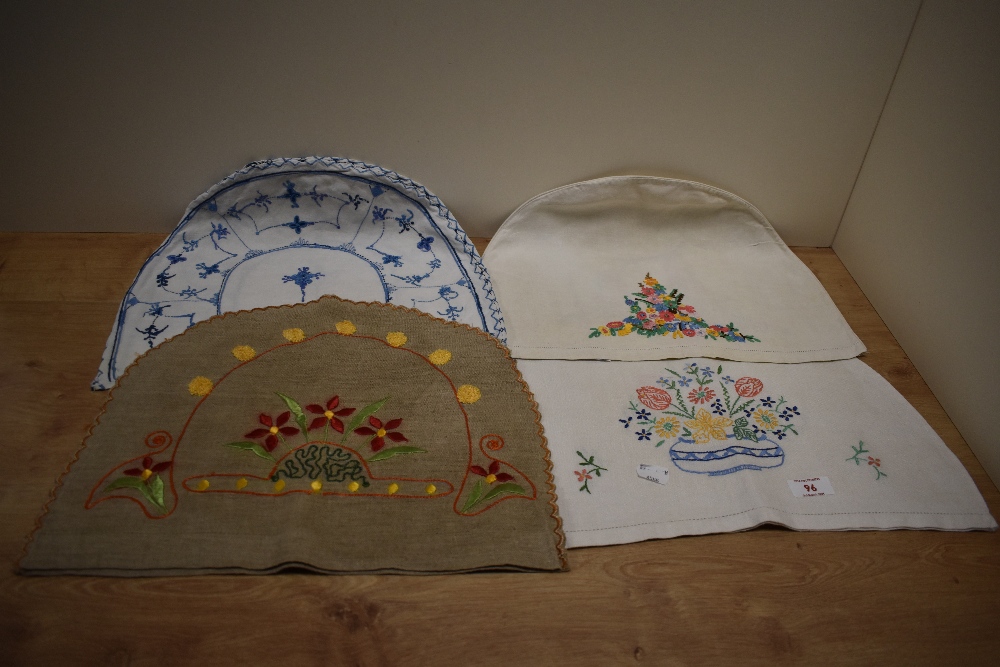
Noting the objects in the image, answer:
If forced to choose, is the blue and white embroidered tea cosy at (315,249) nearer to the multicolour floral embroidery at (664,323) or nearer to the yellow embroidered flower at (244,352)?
the yellow embroidered flower at (244,352)

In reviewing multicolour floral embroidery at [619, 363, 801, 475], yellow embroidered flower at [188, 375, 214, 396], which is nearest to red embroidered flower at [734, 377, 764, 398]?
multicolour floral embroidery at [619, 363, 801, 475]

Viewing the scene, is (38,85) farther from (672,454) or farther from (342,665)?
(672,454)

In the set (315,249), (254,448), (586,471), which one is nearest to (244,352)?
(254,448)

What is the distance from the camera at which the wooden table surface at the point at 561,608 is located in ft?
3.11

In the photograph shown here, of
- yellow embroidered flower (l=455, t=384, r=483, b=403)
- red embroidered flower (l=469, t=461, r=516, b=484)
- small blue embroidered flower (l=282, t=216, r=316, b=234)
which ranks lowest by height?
red embroidered flower (l=469, t=461, r=516, b=484)

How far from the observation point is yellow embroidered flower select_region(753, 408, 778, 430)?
1277 mm

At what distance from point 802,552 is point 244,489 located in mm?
835

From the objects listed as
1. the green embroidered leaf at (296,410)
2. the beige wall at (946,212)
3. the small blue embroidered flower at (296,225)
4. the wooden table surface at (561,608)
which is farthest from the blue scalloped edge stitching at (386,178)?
the beige wall at (946,212)

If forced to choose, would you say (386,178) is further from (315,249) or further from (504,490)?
(504,490)

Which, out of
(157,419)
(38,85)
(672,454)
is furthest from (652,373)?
(38,85)

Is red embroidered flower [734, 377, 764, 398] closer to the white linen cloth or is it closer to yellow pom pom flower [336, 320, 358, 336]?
the white linen cloth

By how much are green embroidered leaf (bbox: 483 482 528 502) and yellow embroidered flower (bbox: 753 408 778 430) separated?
1.49 feet

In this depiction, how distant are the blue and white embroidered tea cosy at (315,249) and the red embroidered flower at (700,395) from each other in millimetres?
362

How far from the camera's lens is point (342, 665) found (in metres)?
0.93
